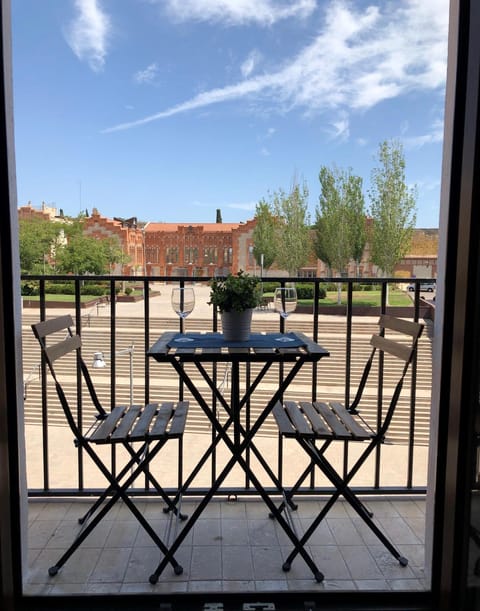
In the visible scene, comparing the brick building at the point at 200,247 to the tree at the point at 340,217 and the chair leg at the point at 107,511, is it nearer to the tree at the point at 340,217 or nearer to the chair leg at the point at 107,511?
the tree at the point at 340,217

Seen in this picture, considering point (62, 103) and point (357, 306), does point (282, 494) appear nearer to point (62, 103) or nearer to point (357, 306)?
point (357, 306)

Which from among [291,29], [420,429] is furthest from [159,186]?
[420,429]

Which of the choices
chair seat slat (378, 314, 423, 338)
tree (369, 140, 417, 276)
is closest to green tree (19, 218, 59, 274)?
tree (369, 140, 417, 276)

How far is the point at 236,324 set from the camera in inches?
78.5

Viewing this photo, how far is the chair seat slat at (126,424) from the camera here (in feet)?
5.85

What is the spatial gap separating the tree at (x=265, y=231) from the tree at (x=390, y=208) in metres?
7.25

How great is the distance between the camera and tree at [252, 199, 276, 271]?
32062 millimetres

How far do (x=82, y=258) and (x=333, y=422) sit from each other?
40.0 metres

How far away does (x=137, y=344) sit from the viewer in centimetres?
1855

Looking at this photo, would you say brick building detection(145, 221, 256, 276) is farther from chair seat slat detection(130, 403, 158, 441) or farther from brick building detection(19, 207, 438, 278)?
chair seat slat detection(130, 403, 158, 441)

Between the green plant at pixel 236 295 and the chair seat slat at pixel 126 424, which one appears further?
the green plant at pixel 236 295

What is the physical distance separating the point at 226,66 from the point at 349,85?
10.4m

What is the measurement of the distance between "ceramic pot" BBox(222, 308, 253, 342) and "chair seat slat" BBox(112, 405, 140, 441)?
517 millimetres

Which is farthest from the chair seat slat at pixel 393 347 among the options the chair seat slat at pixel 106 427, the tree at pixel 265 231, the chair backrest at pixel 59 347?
the tree at pixel 265 231
